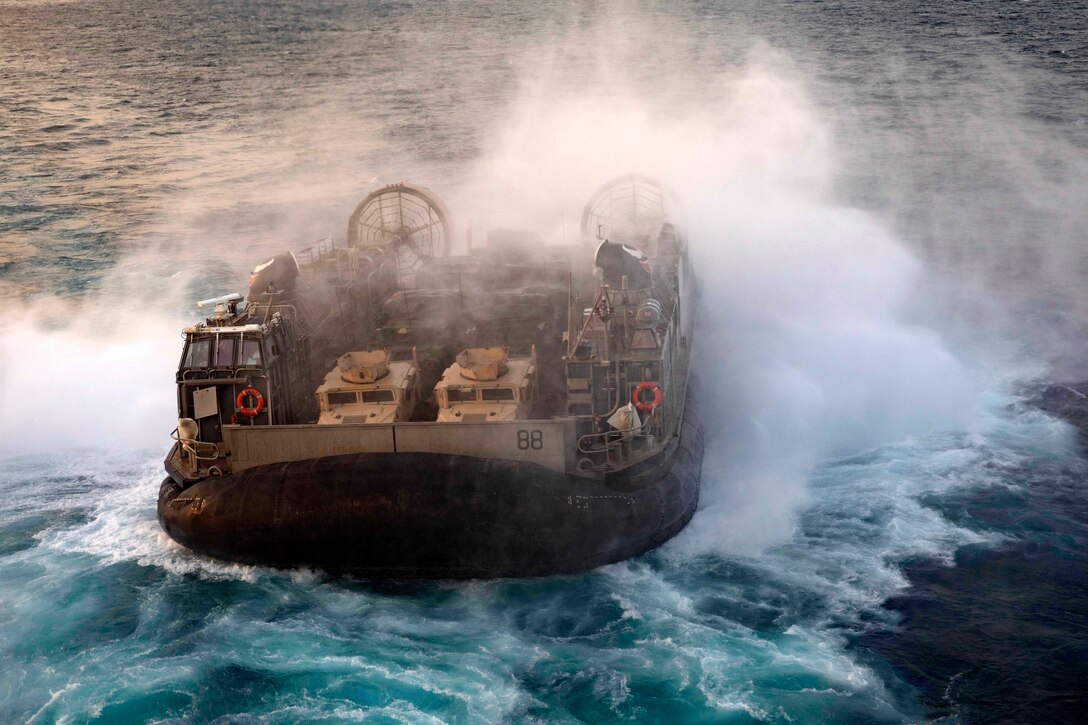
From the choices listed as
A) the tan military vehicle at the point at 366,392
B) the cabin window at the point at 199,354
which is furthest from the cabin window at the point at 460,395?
the cabin window at the point at 199,354

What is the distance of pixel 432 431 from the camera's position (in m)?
15.8

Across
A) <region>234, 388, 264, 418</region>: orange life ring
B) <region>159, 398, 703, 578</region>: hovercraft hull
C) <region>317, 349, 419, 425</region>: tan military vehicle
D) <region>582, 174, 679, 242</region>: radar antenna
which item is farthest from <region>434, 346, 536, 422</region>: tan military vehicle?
<region>582, 174, 679, 242</region>: radar antenna

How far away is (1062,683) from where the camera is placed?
13758 mm

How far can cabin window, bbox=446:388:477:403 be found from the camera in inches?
659

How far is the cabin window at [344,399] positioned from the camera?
16922 millimetres

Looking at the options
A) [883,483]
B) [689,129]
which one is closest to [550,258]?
[883,483]

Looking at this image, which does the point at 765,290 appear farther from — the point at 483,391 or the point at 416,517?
the point at 416,517

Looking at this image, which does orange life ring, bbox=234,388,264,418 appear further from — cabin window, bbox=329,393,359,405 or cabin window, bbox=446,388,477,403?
cabin window, bbox=446,388,477,403

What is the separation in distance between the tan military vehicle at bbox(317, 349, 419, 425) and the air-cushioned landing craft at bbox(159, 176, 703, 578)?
31mm

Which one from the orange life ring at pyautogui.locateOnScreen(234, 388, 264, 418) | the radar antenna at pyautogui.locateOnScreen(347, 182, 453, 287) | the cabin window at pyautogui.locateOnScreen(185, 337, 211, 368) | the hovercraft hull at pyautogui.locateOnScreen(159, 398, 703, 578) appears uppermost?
the radar antenna at pyautogui.locateOnScreen(347, 182, 453, 287)

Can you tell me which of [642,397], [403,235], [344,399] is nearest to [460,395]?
[344,399]

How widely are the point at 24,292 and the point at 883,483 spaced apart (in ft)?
77.0

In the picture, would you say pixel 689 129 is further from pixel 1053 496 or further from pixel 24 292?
pixel 1053 496

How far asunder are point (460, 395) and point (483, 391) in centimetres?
35
